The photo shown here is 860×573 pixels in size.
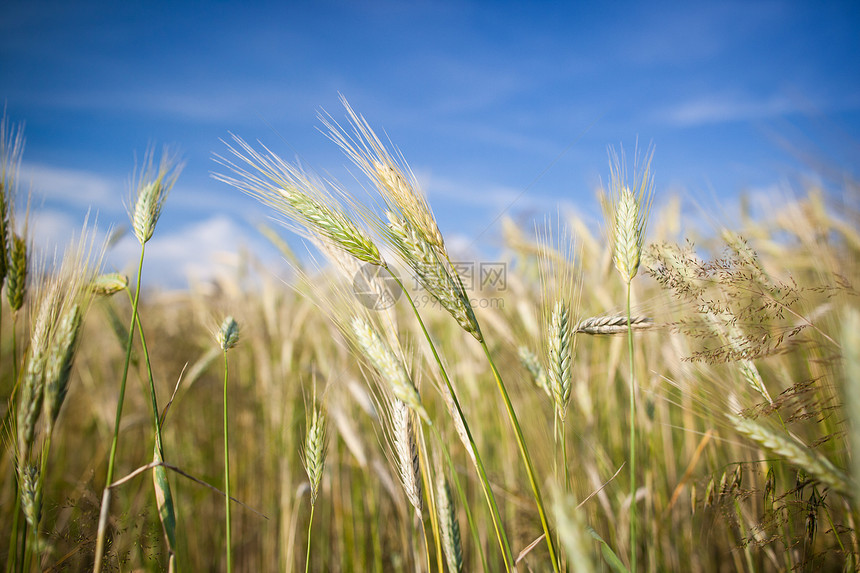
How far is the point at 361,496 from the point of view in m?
2.15

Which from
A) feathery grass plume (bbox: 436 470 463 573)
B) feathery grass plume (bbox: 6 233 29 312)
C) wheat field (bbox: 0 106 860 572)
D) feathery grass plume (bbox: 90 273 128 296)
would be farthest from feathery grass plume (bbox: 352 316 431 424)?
feathery grass plume (bbox: 6 233 29 312)

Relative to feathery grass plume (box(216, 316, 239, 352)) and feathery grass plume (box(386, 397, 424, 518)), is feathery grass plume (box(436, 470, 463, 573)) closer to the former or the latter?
feathery grass plume (box(386, 397, 424, 518))

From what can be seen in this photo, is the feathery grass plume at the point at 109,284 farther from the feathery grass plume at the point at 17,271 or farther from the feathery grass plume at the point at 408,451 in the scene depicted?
the feathery grass plume at the point at 408,451

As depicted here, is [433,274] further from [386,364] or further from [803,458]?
[803,458]

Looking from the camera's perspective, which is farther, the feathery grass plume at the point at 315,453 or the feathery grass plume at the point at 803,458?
the feathery grass plume at the point at 315,453

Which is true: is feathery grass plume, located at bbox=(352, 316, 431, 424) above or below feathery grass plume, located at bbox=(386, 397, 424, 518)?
above

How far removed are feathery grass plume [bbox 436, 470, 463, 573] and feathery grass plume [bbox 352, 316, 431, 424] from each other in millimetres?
255

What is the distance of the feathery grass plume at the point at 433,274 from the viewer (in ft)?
2.95

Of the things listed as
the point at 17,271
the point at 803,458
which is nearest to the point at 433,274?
the point at 803,458

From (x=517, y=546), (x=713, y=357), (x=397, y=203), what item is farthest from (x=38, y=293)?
(x=517, y=546)

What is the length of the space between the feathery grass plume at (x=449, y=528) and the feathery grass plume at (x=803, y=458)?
65 cm

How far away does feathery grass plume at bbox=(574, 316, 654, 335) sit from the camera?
103 cm

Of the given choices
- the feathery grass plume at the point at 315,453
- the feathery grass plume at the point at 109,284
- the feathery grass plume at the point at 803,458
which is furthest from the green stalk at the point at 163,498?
Result: the feathery grass plume at the point at 803,458

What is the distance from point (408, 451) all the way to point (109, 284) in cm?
107
